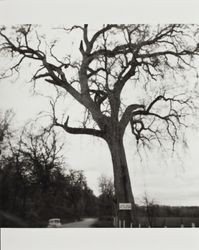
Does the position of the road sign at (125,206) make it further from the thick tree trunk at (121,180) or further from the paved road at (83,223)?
the paved road at (83,223)

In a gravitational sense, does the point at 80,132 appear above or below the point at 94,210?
above

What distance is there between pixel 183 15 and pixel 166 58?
1.30 feet

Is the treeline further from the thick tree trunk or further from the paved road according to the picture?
the thick tree trunk

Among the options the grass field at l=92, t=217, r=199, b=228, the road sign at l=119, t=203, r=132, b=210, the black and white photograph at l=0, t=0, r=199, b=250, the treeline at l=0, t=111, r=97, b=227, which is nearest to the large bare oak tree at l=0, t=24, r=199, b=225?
the black and white photograph at l=0, t=0, r=199, b=250

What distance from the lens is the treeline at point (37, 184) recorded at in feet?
10.3

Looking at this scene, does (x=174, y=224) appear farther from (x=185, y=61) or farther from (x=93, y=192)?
(x=185, y=61)

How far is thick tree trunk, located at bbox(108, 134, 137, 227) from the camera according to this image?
3146 mm

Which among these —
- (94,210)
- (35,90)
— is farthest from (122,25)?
(94,210)

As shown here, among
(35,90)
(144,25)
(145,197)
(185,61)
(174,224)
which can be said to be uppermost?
(144,25)

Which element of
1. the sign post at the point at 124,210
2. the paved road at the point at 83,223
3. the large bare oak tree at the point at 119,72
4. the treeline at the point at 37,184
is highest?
the large bare oak tree at the point at 119,72

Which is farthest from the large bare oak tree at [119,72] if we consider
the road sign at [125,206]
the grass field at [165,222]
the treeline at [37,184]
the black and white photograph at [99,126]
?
the grass field at [165,222]

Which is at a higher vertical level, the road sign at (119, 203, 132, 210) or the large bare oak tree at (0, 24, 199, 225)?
the large bare oak tree at (0, 24, 199, 225)

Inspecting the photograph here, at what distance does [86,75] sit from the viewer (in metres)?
3.40

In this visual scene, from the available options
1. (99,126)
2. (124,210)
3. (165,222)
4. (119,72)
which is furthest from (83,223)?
A: (119,72)
